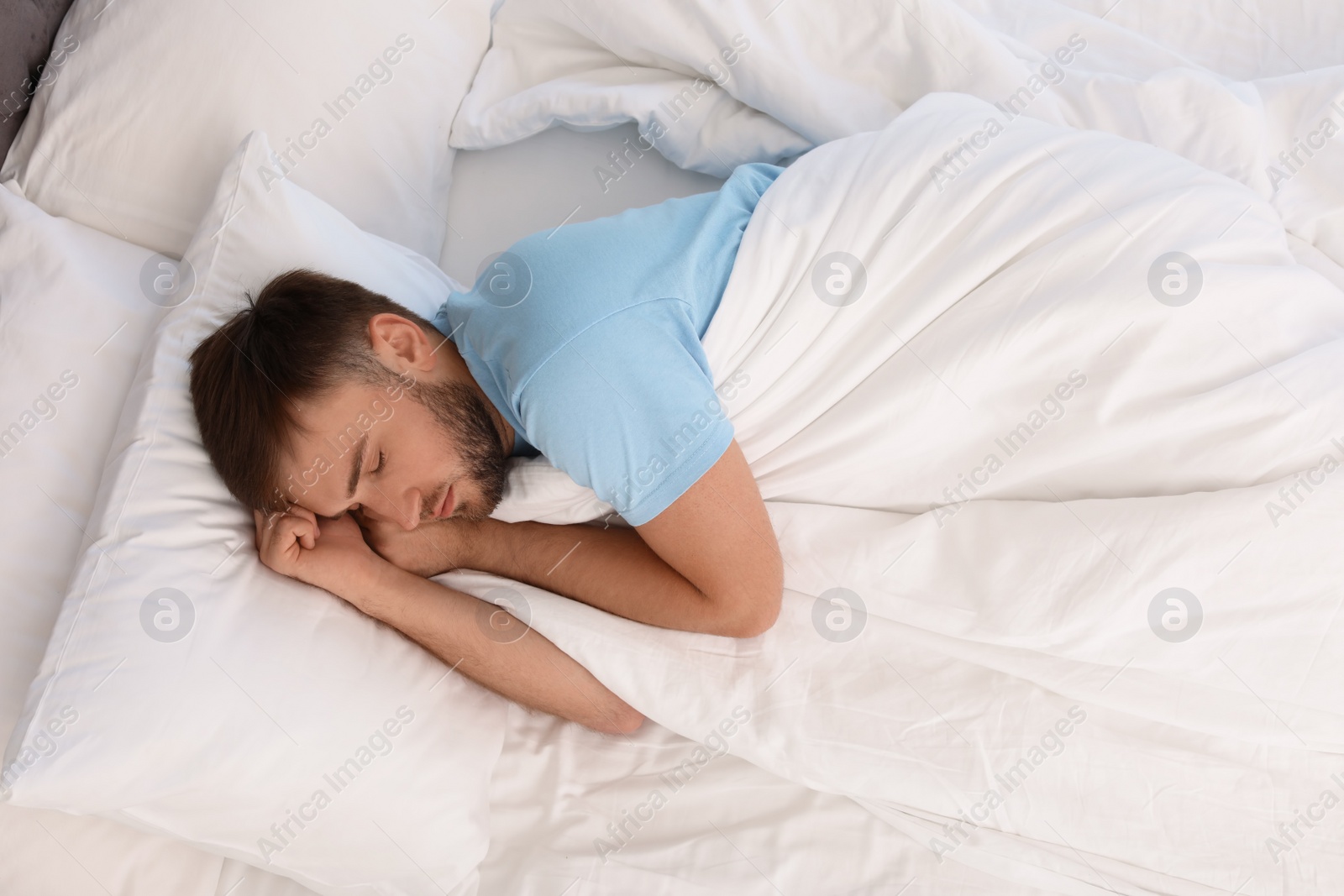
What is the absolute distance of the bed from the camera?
105 centimetres

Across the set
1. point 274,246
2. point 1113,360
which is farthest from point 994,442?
point 274,246

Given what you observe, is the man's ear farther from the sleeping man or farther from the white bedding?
the white bedding

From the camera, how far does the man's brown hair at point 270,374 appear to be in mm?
1123

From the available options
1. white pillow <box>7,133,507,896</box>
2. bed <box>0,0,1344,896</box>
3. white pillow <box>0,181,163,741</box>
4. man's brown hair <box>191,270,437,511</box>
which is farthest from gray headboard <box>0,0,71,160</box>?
man's brown hair <box>191,270,437,511</box>

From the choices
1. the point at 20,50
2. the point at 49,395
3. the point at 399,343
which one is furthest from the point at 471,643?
the point at 20,50

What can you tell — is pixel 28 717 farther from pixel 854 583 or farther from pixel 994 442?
pixel 994 442

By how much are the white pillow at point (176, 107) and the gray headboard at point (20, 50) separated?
0.02 metres

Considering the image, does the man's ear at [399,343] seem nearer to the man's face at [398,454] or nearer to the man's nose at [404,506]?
the man's face at [398,454]

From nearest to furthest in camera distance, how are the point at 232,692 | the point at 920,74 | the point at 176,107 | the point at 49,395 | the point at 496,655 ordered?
the point at 232,692 < the point at 49,395 < the point at 496,655 < the point at 176,107 < the point at 920,74

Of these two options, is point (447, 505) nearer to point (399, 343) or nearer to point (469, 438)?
point (469, 438)

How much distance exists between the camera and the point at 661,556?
118cm

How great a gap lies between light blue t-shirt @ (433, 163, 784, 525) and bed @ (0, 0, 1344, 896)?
8 centimetres

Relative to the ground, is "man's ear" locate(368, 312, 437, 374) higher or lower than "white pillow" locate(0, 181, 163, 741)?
higher

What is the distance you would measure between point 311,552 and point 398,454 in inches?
7.4
